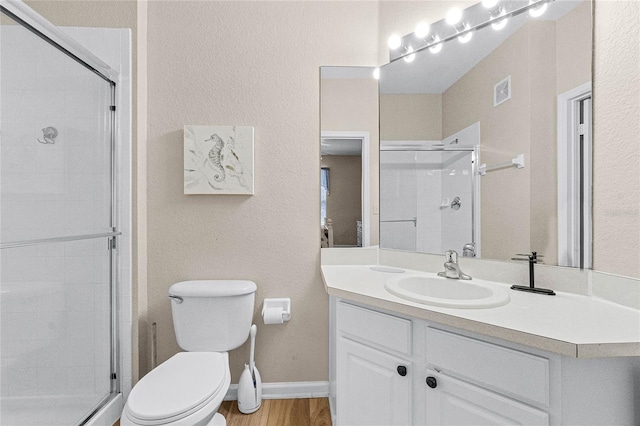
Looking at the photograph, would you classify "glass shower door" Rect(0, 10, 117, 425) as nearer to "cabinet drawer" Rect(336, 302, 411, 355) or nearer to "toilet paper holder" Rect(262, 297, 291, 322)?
"toilet paper holder" Rect(262, 297, 291, 322)

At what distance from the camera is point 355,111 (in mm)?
1835

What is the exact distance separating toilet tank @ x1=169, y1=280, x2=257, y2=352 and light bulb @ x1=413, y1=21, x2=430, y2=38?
1.72m

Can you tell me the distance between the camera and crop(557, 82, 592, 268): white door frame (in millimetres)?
1181

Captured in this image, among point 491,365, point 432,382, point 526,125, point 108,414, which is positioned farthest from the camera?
point 108,414

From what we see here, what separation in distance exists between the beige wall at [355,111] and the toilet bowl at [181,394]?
108 cm

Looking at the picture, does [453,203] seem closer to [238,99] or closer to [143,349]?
[238,99]

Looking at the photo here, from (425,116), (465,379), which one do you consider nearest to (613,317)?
(465,379)

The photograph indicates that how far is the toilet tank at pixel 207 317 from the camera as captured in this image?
163 cm

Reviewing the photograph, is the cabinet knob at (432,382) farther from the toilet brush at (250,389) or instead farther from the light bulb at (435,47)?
the light bulb at (435,47)

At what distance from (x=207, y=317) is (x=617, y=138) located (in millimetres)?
1964

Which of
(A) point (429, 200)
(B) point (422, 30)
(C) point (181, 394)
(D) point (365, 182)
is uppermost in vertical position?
(B) point (422, 30)

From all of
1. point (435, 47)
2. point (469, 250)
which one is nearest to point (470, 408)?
point (469, 250)

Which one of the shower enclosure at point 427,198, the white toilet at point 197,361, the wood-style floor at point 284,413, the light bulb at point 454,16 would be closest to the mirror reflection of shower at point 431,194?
the shower enclosure at point 427,198

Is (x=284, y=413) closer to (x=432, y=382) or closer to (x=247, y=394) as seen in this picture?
(x=247, y=394)
